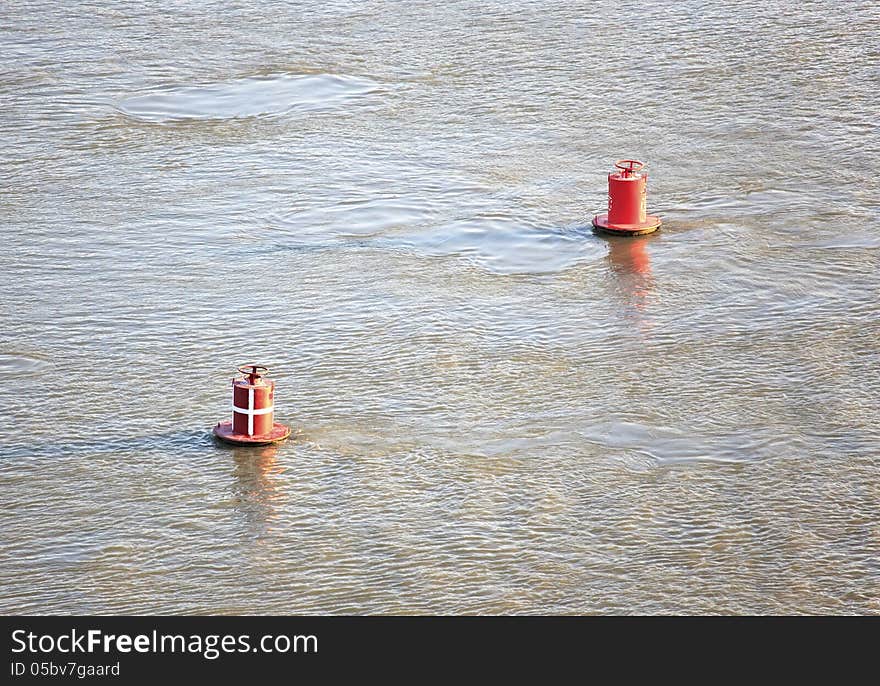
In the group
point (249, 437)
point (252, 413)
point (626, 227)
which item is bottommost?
point (249, 437)

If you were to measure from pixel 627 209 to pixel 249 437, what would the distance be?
4.09 metres

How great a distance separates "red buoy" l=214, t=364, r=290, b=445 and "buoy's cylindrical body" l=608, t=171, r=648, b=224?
3.79 metres

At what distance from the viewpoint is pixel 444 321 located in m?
8.95

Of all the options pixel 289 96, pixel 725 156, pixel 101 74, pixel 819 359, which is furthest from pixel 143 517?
pixel 101 74

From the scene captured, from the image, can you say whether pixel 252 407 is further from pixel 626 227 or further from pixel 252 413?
pixel 626 227

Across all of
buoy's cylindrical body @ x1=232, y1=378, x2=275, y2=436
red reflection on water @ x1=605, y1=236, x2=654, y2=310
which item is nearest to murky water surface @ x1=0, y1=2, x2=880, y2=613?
red reflection on water @ x1=605, y1=236, x2=654, y2=310

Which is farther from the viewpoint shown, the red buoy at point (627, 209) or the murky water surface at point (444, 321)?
the red buoy at point (627, 209)

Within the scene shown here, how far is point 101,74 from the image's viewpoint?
1474cm

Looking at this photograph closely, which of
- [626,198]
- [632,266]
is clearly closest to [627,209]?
[626,198]

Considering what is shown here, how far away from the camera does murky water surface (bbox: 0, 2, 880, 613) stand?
6.27m

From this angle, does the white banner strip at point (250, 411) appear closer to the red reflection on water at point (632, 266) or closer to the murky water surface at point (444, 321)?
the murky water surface at point (444, 321)

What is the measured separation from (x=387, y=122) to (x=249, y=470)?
258 inches

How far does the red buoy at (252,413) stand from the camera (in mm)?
7164

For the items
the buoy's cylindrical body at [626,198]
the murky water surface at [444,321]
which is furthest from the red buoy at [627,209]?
the murky water surface at [444,321]
